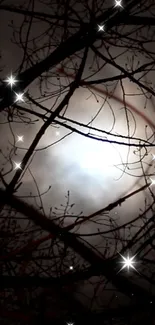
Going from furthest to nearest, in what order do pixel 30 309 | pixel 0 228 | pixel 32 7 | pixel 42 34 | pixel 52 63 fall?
pixel 0 228 → pixel 30 309 → pixel 42 34 → pixel 32 7 → pixel 52 63

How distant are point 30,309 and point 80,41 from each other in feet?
10.2

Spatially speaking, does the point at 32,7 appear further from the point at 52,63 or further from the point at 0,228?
the point at 0,228

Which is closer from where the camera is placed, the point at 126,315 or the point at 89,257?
the point at 126,315

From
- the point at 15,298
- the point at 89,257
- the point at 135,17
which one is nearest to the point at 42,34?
the point at 135,17

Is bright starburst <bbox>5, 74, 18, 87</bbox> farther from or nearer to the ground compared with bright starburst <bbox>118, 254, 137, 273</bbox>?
farther from the ground

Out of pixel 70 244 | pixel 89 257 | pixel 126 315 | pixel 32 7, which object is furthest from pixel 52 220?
pixel 32 7

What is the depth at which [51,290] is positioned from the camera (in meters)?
4.58

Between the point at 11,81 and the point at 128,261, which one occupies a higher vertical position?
the point at 11,81

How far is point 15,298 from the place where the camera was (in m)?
4.61

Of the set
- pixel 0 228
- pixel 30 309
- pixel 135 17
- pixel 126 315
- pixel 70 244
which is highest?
pixel 135 17

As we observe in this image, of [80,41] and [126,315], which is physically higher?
[80,41]

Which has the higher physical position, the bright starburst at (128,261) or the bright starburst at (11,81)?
the bright starburst at (11,81)

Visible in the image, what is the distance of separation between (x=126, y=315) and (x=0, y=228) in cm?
202

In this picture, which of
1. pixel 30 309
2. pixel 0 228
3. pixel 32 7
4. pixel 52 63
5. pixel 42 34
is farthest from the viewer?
pixel 0 228
